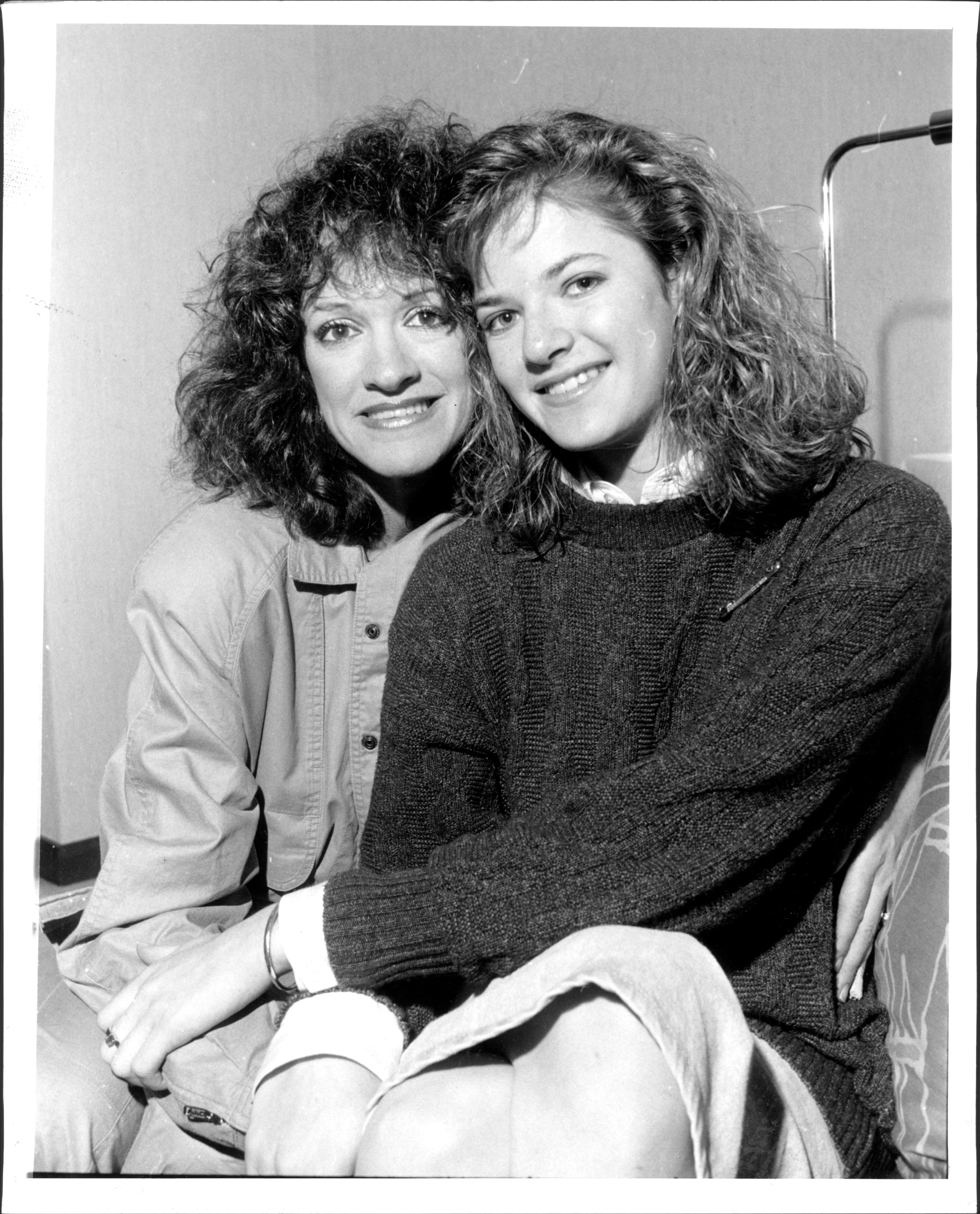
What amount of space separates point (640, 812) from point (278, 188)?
2.90ft

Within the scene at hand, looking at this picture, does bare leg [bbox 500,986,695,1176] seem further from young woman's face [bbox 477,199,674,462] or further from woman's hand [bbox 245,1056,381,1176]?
young woman's face [bbox 477,199,674,462]

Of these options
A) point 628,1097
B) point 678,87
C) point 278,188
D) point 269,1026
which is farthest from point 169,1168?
point 678,87

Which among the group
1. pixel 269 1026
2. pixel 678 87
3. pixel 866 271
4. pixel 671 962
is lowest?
pixel 269 1026

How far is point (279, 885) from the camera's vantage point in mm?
1376

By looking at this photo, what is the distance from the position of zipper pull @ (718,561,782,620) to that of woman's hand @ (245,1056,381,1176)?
572 millimetres

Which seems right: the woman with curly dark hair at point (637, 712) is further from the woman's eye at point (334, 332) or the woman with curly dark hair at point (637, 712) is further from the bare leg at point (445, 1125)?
the woman's eye at point (334, 332)

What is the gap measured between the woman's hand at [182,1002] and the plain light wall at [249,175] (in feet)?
0.70

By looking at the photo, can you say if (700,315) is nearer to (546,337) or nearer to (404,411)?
(546,337)

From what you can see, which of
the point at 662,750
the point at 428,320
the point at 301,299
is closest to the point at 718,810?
the point at 662,750

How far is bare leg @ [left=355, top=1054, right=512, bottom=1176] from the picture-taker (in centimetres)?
92

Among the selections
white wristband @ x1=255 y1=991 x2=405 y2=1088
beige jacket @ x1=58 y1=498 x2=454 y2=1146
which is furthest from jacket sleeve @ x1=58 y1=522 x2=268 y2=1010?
white wristband @ x1=255 y1=991 x2=405 y2=1088

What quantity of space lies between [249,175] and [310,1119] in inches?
42.2

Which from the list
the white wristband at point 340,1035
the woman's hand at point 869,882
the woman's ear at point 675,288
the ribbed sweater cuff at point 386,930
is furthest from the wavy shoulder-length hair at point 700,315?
the white wristband at point 340,1035

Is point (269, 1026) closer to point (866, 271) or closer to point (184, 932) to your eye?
point (184, 932)
